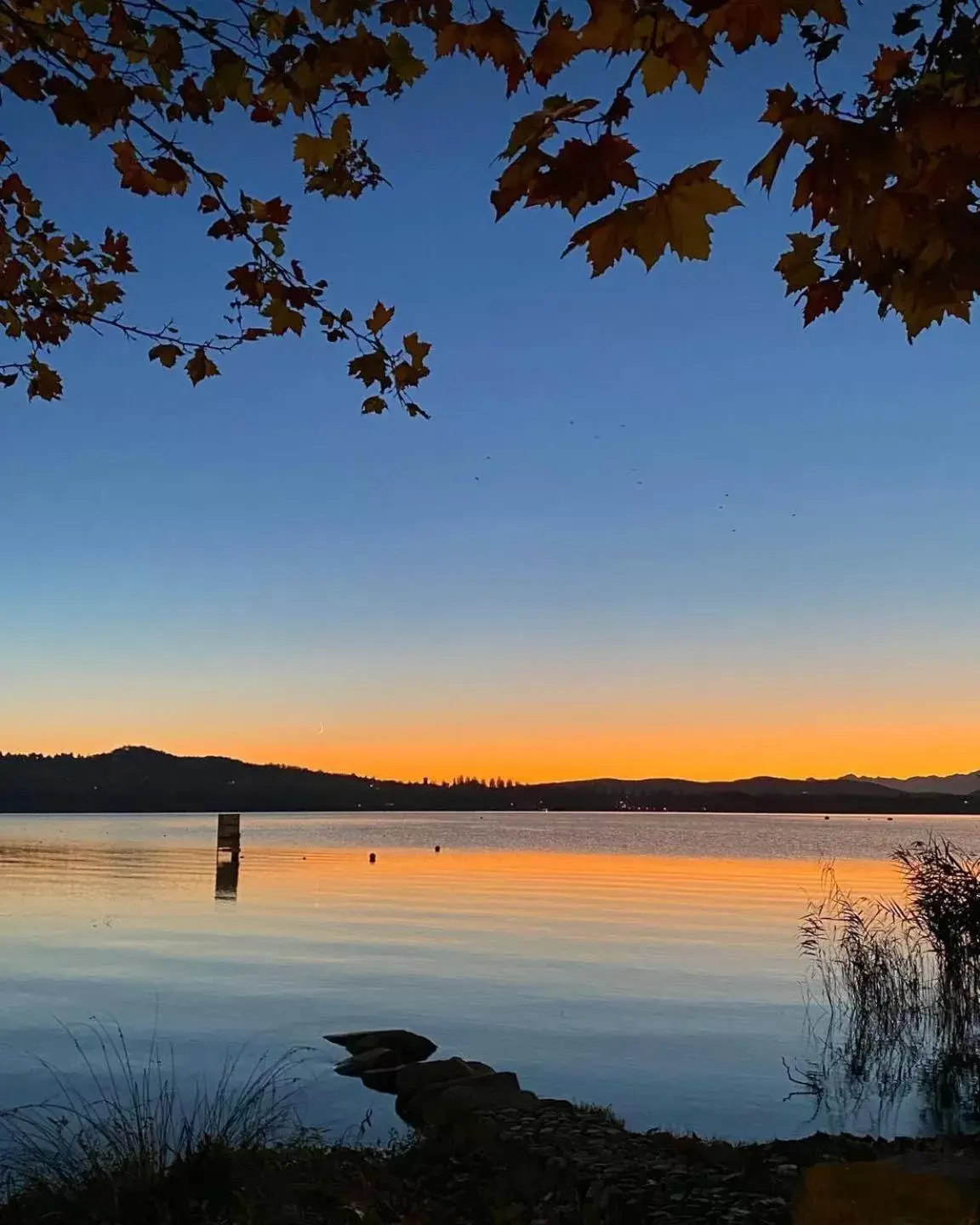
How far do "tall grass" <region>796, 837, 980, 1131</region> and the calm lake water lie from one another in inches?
24.4

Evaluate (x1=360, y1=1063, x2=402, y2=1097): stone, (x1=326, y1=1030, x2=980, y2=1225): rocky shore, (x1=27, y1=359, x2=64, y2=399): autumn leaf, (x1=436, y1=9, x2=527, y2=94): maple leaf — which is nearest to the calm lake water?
(x1=360, y1=1063, x2=402, y2=1097): stone

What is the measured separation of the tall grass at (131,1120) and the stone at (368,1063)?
82 cm

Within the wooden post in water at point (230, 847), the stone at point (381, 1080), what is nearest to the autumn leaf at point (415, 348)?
the stone at point (381, 1080)

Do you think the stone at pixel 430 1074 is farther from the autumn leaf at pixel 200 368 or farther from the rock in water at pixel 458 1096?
the autumn leaf at pixel 200 368

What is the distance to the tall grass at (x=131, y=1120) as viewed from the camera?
25.2 feet

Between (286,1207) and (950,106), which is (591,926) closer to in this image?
(286,1207)

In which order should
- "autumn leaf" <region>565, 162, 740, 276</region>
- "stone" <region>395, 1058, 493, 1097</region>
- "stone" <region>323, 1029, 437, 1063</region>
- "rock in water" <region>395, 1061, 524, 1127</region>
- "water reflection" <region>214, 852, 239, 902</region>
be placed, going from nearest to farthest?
"autumn leaf" <region>565, 162, 740, 276</region>
"rock in water" <region>395, 1061, 524, 1127</region>
"stone" <region>395, 1058, 493, 1097</region>
"stone" <region>323, 1029, 437, 1063</region>
"water reflection" <region>214, 852, 239, 902</region>

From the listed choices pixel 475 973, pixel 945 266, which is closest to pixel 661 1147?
pixel 945 266

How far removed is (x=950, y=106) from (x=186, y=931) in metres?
39.0

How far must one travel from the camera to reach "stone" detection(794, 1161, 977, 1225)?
369cm

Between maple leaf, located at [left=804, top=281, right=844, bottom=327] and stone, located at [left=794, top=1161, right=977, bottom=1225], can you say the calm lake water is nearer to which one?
stone, located at [left=794, top=1161, right=977, bottom=1225]

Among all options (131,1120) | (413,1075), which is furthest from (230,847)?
(131,1120)

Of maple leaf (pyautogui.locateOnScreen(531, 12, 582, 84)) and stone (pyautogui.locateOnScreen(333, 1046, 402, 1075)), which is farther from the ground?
maple leaf (pyautogui.locateOnScreen(531, 12, 582, 84))

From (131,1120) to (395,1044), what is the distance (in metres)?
8.76
